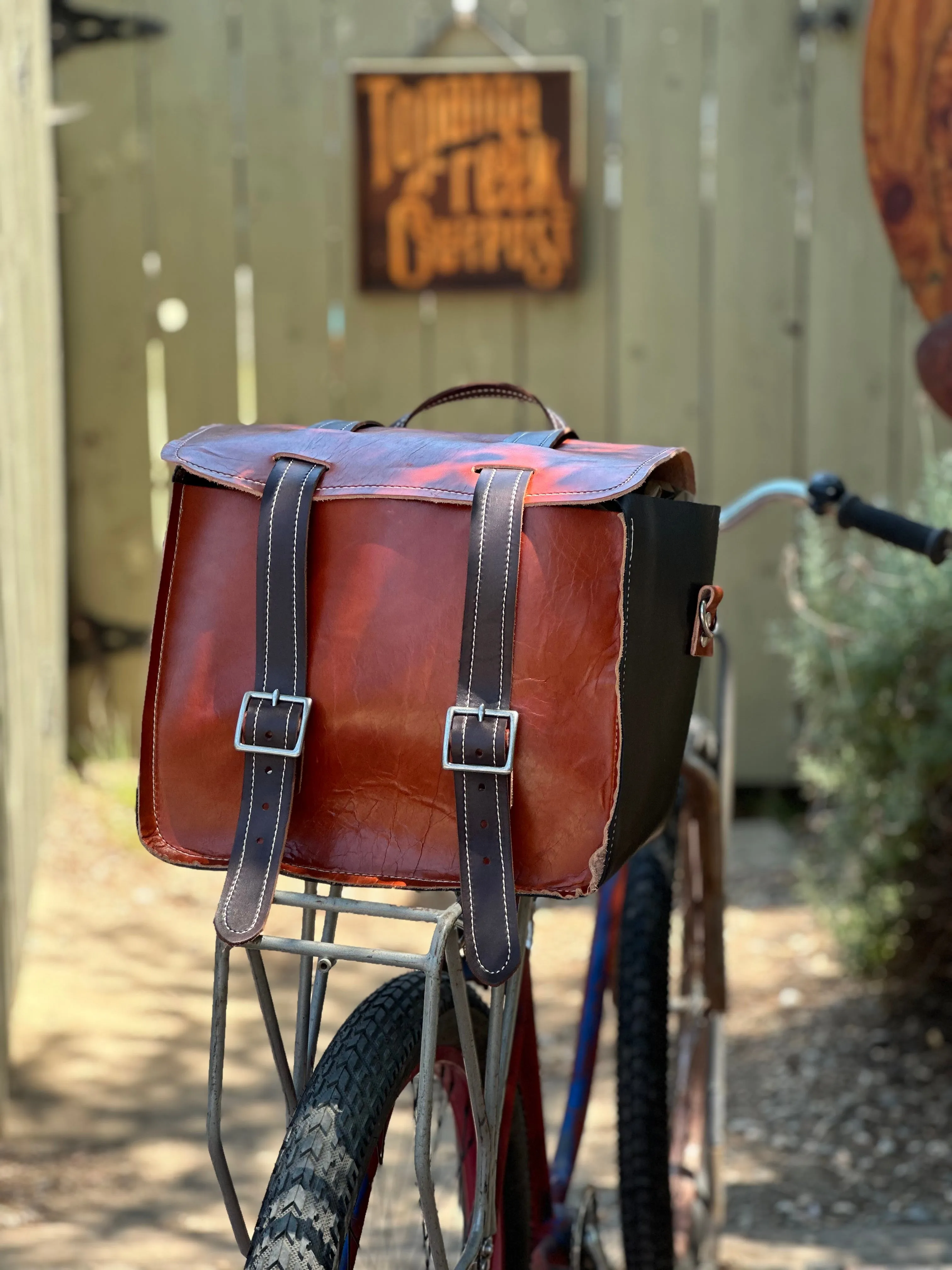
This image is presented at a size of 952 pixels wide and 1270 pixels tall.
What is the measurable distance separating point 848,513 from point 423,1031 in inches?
31.5

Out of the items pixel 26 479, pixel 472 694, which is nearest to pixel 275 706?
pixel 472 694

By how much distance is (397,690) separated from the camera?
0.89 m

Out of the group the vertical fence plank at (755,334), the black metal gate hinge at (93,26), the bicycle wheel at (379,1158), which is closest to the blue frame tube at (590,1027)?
the bicycle wheel at (379,1158)

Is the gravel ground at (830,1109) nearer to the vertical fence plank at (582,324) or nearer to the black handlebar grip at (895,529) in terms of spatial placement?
the black handlebar grip at (895,529)

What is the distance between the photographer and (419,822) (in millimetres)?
903

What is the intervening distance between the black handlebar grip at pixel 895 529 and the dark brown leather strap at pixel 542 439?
475mm

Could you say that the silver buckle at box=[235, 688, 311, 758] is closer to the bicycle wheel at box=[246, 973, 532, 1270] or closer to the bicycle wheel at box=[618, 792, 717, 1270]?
the bicycle wheel at box=[246, 973, 532, 1270]

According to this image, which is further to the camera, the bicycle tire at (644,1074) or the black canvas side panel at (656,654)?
the bicycle tire at (644,1074)

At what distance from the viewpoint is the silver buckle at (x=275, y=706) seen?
2.91ft

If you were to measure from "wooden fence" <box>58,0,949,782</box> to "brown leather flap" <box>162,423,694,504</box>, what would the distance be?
2.48 m

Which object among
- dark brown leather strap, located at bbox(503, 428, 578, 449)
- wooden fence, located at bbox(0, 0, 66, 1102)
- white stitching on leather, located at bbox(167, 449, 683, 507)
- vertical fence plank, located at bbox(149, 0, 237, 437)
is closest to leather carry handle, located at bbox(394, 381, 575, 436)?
dark brown leather strap, located at bbox(503, 428, 578, 449)

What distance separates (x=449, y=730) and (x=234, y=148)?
2849mm

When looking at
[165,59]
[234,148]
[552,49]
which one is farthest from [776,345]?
[165,59]

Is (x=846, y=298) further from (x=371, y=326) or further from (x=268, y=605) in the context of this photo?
(x=268, y=605)
